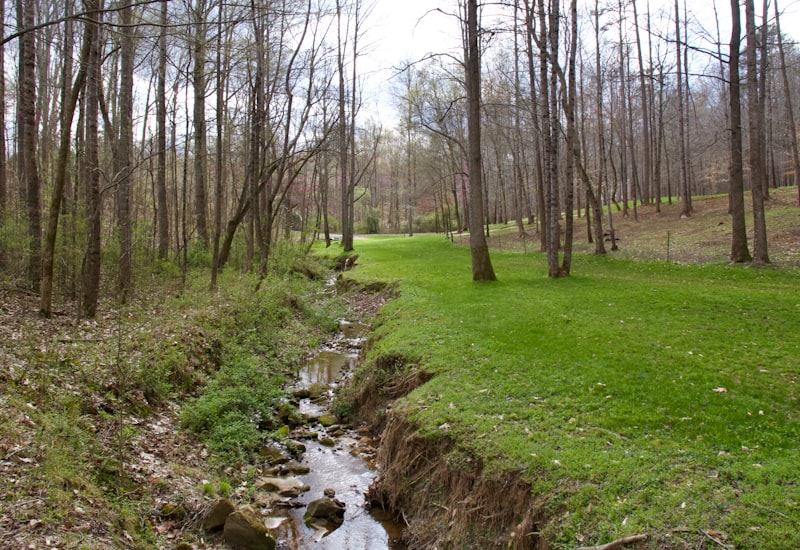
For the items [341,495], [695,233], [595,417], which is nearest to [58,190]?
[341,495]

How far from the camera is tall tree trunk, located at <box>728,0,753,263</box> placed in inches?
504

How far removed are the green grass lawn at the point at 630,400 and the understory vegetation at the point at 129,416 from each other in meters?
2.37

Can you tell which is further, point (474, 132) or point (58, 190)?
point (474, 132)

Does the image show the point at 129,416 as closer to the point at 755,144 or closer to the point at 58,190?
the point at 58,190

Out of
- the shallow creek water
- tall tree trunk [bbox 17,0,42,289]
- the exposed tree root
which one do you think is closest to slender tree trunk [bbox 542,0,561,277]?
the shallow creek water

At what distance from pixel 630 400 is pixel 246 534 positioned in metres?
4.16

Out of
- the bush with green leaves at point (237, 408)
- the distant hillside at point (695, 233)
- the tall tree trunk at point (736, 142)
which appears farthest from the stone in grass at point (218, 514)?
the distant hillside at point (695, 233)

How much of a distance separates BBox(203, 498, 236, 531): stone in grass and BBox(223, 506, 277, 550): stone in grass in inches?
4.8

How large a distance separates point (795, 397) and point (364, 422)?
5.42 metres

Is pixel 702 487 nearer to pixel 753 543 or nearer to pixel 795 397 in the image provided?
pixel 753 543

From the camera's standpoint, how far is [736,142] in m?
13.0

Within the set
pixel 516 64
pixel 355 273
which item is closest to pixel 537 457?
pixel 355 273

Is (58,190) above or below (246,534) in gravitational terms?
above

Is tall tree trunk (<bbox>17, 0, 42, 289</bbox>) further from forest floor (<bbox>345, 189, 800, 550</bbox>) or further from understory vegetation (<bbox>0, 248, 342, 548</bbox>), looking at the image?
forest floor (<bbox>345, 189, 800, 550</bbox>)
